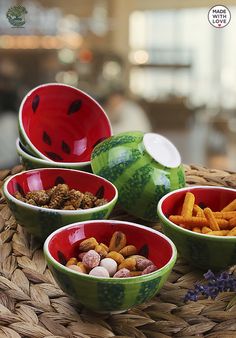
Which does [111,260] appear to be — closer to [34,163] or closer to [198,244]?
[198,244]

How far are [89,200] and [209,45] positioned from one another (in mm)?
859

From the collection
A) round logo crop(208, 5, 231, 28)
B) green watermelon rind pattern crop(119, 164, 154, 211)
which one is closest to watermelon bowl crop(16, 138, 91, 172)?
green watermelon rind pattern crop(119, 164, 154, 211)

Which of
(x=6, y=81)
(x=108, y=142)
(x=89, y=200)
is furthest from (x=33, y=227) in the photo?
(x=6, y=81)

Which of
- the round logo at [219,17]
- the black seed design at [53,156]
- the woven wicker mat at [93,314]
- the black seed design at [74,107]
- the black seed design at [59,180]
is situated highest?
the round logo at [219,17]

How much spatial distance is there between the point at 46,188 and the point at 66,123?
25 centimetres

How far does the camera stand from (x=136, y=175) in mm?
825

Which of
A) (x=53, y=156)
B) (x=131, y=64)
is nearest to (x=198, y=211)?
(x=53, y=156)

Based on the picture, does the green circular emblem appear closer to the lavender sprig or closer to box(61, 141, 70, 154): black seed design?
box(61, 141, 70, 154): black seed design

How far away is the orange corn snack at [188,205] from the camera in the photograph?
746 millimetres

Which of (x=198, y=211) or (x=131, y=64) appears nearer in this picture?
(x=198, y=211)

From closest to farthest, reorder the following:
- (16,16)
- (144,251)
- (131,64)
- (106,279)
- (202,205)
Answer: (106,279), (144,251), (202,205), (16,16), (131,64)

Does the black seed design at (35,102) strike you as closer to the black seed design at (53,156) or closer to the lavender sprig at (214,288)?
the black seed design at (53,156)

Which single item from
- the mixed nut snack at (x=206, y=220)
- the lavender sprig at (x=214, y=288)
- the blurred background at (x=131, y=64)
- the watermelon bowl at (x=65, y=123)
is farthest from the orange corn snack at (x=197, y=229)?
the blurred background at (x=131, y=64)

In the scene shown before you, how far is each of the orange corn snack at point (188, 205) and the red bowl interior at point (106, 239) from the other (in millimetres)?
77
